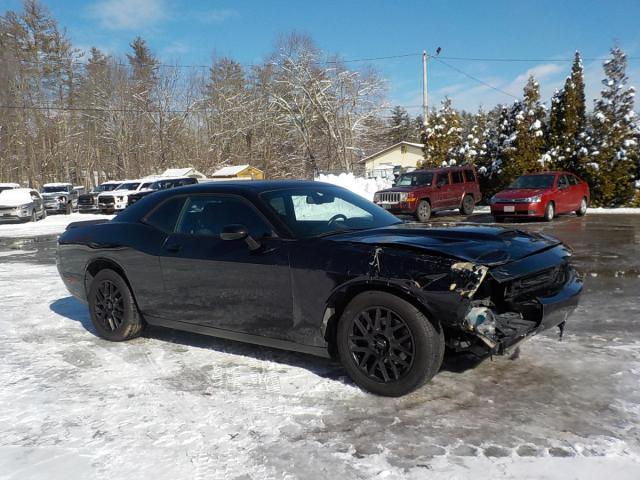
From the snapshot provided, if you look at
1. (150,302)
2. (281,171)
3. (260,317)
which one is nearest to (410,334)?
(260,317)

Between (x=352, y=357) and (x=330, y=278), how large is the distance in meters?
0.57

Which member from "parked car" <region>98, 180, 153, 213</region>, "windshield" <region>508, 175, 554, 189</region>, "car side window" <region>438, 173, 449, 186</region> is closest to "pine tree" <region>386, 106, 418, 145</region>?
"parked car" <region>98, 180, 153, 213</region>

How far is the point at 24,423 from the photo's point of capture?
3416 millimetres

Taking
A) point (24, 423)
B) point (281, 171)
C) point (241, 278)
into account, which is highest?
point (281, 171)

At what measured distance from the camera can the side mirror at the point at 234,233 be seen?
13.1ft

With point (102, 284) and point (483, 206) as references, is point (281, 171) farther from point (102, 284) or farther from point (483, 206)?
point (102, 284)

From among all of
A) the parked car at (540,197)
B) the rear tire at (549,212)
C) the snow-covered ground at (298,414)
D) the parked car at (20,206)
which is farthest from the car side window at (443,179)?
the parked car at (20,206)

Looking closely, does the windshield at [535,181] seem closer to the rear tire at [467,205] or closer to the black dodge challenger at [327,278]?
the rear tire at [467,205]

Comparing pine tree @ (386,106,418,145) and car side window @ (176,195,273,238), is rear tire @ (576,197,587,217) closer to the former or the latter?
car side window @ (176,195,273,238)

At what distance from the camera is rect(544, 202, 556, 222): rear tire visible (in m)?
16.7

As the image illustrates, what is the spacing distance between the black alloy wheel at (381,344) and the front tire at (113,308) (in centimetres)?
240

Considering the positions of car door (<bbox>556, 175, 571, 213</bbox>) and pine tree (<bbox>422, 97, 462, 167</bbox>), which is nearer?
car door (<bbox>556, 175, 571, 213</bbox>)

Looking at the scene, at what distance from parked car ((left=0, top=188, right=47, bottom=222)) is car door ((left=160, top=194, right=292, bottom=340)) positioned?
21.8 meters

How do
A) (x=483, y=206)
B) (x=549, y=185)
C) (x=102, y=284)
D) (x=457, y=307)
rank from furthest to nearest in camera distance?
(x=483, y=206), (x=549, y=185), (x=102, y=284), (x=457, y=307)
